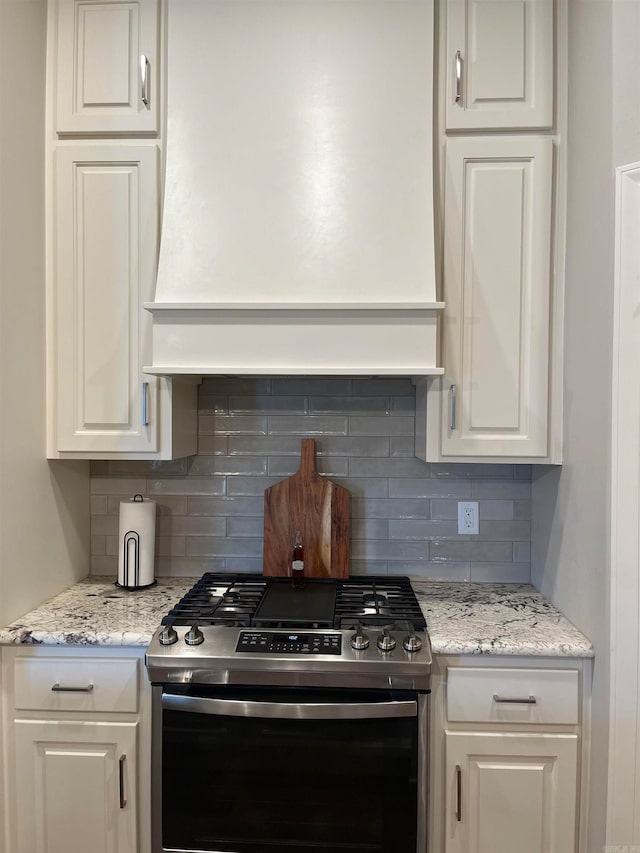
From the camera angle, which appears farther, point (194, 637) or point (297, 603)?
point (297, 603)

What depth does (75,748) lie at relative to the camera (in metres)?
1.69

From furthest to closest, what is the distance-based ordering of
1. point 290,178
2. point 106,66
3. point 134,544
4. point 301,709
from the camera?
point 134,544, point 106,66, point 290,178, point 301,709

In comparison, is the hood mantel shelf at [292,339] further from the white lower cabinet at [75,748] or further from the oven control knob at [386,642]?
the white lower cabinet at [75,748]

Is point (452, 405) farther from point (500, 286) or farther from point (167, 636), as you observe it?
point (167, 636)

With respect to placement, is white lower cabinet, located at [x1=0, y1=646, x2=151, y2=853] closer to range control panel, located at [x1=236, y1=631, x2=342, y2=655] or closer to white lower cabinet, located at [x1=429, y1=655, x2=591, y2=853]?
range control panel, located at [x1=236, y1=631, x2=342, y2=655]

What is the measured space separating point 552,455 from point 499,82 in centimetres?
112

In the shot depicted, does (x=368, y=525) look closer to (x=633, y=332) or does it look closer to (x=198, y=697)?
(x=198, y=697)

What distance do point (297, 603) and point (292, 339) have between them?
2.59ft

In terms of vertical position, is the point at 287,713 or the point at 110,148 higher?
the point at 110,148

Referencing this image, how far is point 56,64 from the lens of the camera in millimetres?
1906

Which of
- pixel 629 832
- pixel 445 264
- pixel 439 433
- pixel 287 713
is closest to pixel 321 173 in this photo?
pixel 445 264

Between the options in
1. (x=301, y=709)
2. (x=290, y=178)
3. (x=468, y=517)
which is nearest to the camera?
(x=301, y=709)

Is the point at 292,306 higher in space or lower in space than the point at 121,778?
higher

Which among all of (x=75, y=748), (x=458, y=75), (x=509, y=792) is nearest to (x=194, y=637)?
(x=75, y=748)
